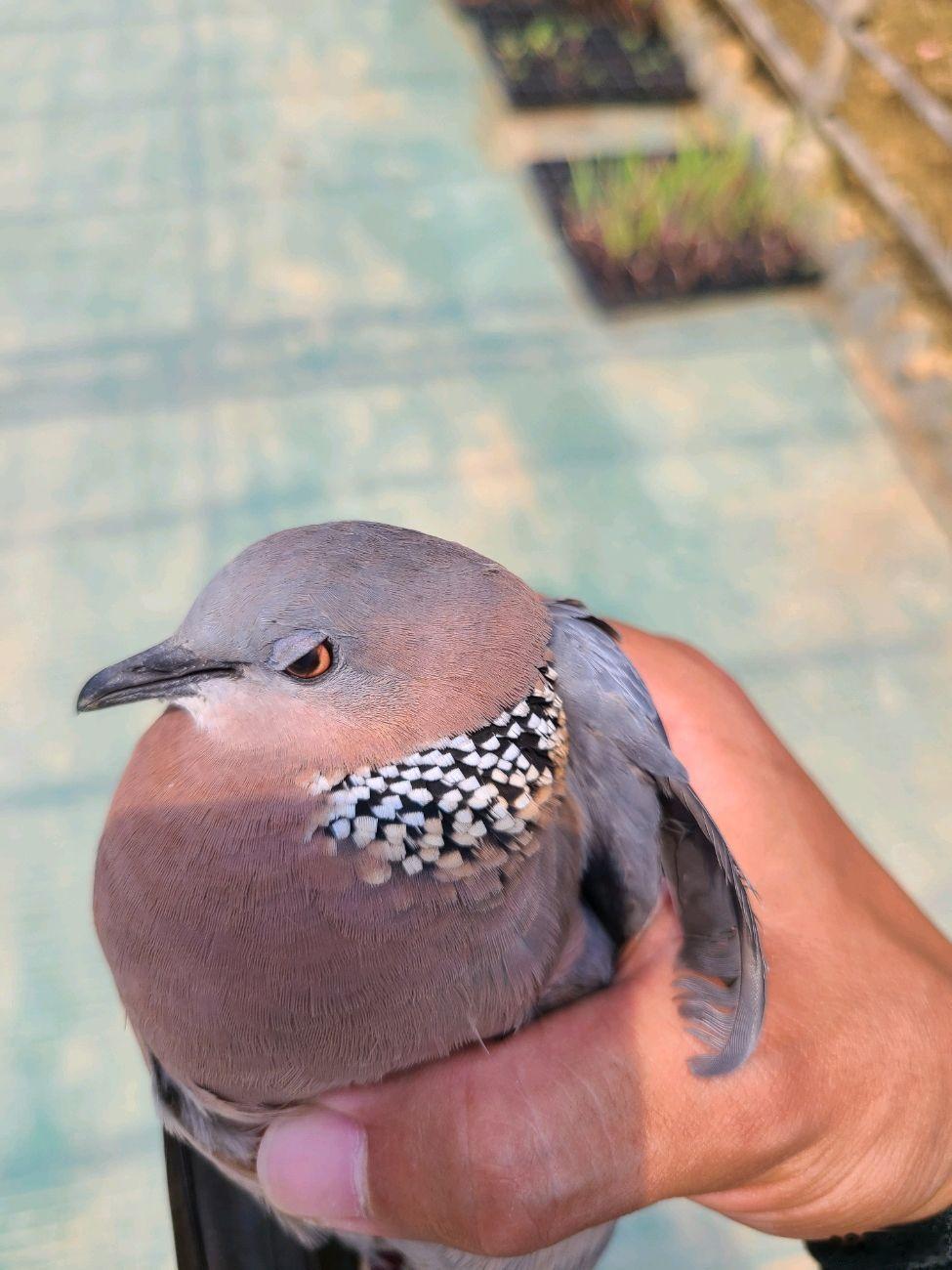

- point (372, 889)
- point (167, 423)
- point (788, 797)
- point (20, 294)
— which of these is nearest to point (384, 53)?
point (20, 294)

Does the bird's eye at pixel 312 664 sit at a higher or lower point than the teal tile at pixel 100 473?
higher

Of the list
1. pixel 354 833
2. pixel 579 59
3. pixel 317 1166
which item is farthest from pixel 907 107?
pixel 317 1166

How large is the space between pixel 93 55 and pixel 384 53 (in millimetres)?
1228

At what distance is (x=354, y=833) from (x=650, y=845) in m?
0.42

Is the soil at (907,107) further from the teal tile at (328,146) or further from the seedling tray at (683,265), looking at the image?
the teal tile at (328,146)

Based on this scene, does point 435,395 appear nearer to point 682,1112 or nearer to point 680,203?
point 680,203

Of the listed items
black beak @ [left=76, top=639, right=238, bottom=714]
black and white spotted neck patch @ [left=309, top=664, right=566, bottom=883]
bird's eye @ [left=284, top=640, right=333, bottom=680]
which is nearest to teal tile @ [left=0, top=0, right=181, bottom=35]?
black beak @ [left=76, top=639, right=238, bottom=714]

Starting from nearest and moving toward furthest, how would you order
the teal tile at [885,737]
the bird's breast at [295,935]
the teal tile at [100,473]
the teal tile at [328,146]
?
the bird's breast at [295,935] < the teal tile at [885,737] < the teal tile at [100,473] < the teal tile at [328,146]

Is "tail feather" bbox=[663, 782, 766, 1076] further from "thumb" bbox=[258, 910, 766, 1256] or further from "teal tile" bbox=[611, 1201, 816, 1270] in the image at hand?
"teal tile" bbox=[611, 1201, 816, 1270]

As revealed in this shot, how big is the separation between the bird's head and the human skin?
1.38 feet

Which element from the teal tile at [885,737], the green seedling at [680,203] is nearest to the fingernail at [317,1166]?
the teal tile at [885,737]

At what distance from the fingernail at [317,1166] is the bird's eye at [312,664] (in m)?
0.54

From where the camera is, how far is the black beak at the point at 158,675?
1.19m

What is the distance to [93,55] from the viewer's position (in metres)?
4.23
